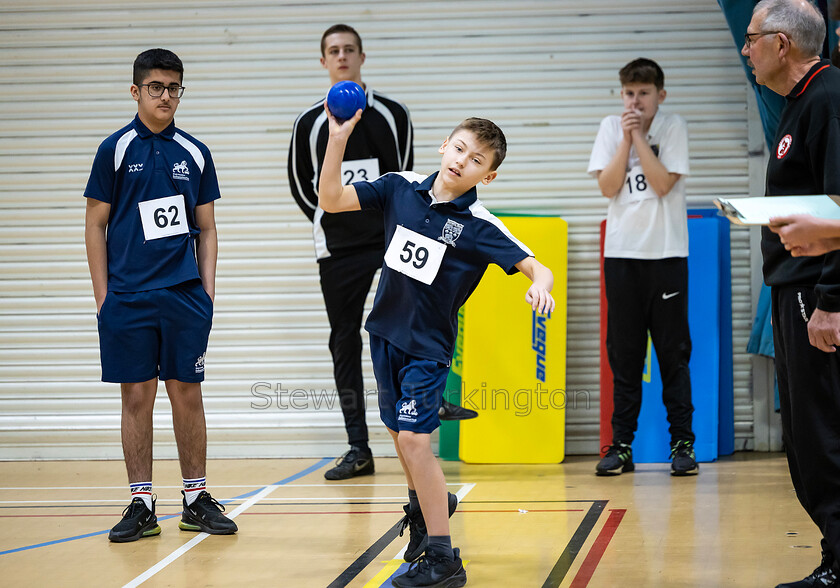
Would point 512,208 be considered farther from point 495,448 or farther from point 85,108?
point 85,108

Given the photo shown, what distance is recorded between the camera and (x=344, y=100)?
286 centimetres

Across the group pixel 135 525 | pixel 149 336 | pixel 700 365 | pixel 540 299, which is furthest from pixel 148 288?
pixel 700 365

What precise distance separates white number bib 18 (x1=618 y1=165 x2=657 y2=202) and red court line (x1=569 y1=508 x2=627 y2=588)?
172 cm

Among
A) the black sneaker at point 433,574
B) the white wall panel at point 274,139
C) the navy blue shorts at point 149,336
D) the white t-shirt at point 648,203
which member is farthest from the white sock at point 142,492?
the white t-shirt at point 648,203

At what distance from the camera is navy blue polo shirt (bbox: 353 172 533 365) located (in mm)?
3004

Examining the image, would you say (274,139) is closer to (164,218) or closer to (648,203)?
(164,218)

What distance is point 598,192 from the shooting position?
557 centimetres

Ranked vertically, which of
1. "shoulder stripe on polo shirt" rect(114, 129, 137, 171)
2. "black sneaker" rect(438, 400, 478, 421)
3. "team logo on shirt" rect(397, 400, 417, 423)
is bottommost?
"black sneaker" rect(438, 400, 478, 421)

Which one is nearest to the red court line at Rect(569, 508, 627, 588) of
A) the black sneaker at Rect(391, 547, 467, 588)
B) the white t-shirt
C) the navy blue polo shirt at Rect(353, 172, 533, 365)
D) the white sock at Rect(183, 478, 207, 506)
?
the black sneaker at Rect(391, 547, 467, 588)

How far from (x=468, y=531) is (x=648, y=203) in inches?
82.3

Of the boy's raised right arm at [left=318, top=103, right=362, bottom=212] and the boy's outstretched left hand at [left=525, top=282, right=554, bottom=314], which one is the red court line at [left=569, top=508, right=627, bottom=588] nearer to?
the boy's outstretched left hand at [left=525, top=282, right=554, bottom=314]

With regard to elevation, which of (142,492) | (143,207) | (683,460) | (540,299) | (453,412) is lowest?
(683,460)

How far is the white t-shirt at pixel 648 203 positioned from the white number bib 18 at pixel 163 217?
7.37ft

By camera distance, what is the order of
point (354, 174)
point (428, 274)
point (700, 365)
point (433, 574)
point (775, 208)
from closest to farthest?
1. point (775, 208)
2. point (433, 574)
3. point (428, 274)
4. point (354, 174)
5. point (700, 365)
